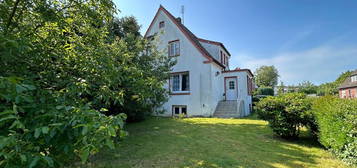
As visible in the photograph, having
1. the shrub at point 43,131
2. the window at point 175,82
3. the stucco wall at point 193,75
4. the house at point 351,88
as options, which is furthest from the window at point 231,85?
the house at point 351,88

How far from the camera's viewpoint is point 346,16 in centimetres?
855

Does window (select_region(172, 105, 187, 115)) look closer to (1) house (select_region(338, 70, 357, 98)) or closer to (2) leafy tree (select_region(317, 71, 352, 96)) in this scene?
(2) leafy tree (select_region(317, 71, 352, 96))

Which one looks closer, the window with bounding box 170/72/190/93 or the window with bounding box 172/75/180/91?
the window with bounding box 170/72/190/93

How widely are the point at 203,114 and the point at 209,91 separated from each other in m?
1.78

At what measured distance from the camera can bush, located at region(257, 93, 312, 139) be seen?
16.7 feet

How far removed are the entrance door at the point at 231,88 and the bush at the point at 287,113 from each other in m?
7.59

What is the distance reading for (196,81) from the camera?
39.1 feet

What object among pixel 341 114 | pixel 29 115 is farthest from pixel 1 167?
pixel 341 114

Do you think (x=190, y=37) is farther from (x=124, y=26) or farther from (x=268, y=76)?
(x=268, y=76)

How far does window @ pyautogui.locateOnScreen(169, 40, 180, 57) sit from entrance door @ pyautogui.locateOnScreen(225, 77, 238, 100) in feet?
16.4

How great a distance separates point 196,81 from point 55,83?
9.84 metres

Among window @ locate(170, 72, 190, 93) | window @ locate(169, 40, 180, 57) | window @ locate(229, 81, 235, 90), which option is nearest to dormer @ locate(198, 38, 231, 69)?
window @ locate(229, 81, 235, 90)

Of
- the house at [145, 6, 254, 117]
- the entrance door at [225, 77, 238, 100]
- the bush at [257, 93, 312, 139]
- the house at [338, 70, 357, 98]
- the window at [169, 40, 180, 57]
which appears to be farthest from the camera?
the house at [338, 70, 357, 98]

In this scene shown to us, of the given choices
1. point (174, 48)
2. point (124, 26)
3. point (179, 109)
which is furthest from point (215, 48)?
point (124, 26)
